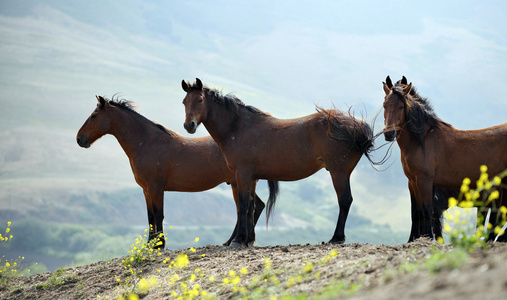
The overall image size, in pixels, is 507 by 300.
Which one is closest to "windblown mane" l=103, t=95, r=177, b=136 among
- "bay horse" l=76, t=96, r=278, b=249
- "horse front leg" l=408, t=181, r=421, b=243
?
"bay horse" l=76, t=96, r=278, b=249

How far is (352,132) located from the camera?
31.6 feet

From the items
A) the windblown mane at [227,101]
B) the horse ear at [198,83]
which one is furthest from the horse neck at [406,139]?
the horse ear at [198,83]

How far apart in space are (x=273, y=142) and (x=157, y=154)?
264 centimetres

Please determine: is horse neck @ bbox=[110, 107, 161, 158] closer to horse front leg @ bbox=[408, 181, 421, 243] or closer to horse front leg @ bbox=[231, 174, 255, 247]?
horse front leg @ bbox=[231, 174, 255, 247]

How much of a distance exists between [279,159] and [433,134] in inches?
102

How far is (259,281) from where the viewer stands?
6609 millimetres

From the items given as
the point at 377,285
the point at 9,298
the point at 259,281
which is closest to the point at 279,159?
the point at 259,281

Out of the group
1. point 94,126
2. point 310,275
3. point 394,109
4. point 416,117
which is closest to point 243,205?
point 394,109

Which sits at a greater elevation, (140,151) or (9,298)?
(140,151)

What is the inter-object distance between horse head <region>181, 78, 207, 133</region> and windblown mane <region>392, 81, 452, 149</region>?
133 inches

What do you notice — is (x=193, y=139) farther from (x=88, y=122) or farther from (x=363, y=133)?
(x=363, y=133)

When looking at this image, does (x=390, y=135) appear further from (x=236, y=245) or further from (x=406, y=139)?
(x=236, y=245)

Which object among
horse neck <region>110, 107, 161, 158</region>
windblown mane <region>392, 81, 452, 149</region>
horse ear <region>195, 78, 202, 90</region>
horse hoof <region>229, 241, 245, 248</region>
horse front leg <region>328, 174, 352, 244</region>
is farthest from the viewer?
horse neck <region>110, 107, 161, 158</region>

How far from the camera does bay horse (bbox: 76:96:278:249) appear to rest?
1159 centimetres
